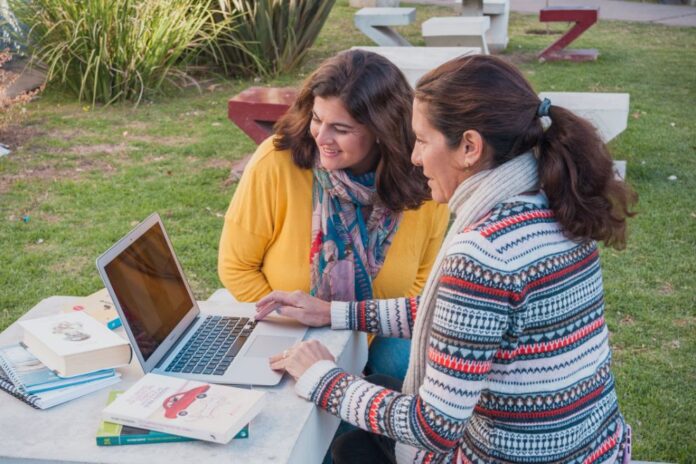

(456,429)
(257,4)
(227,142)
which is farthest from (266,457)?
(257,4)

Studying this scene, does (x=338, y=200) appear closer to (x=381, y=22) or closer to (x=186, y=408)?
(x=186, y=408)

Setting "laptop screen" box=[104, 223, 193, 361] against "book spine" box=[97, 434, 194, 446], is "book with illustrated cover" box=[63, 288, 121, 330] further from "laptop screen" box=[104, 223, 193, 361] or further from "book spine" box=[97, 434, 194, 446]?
"book spine" box=[97, 434, 194, 446]

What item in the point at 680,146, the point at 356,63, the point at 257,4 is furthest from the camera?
the point at 257,4

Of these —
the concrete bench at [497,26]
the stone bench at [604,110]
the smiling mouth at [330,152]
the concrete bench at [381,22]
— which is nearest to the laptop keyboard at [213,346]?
the smiling mouth at [330,152]

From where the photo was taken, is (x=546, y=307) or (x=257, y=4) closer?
(x=546, y=307)

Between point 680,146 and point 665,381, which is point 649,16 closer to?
point 680,146

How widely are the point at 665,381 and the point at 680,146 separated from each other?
165 inches

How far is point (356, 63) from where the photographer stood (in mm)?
2809

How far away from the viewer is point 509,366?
195cm

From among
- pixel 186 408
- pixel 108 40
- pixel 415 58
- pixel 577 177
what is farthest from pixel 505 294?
pixel 108 40

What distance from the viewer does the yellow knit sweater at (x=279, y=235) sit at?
2.89m

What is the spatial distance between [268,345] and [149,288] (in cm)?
34

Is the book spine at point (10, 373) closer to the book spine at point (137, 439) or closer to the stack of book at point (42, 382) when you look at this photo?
Answer: the stack of book at point (42, 382)

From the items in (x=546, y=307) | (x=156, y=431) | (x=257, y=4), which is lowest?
(x=257, y=4)
